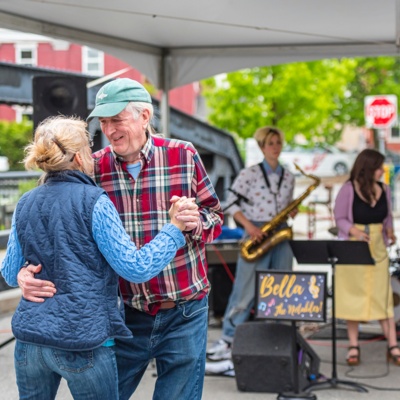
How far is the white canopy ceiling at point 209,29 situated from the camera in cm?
607

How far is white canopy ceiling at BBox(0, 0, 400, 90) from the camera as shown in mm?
6074

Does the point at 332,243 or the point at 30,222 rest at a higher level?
the point at 30,222

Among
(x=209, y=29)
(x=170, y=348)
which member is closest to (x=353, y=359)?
(x=209, y=29)

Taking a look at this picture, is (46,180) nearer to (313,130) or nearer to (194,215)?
(194,215)

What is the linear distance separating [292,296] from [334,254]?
43 cm

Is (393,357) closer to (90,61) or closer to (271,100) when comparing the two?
(271,100)

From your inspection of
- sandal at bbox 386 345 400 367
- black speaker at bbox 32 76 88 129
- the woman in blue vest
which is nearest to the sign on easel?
sandal at bbox 386 345 400 367

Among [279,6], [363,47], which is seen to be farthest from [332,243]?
[363,47]

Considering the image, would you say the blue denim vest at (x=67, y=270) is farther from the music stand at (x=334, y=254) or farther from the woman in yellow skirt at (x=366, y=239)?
the woman in yellow skirt at (x=366, y=239)

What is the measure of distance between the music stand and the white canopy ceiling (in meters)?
1.54

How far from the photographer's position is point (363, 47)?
7.70 metres

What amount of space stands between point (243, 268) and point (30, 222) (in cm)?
416

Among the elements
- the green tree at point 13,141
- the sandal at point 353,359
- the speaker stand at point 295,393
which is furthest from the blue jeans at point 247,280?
the green tree at point 13,141

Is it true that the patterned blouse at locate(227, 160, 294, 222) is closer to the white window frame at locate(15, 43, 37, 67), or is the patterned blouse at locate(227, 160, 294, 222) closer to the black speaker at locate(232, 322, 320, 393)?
the black speaker at locate(232, 322, 320, 393)
